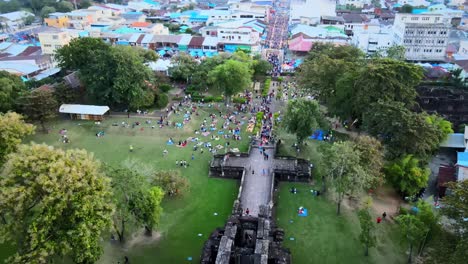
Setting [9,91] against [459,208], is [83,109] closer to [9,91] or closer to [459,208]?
[9,91]

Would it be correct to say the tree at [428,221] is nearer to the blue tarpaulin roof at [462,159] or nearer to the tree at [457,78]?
the blue tarpaulin roof at [462,159]

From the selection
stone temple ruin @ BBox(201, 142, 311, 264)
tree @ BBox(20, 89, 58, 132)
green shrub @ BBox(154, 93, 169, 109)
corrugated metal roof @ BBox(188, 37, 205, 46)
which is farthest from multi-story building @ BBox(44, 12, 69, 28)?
stone temple ruin @ BBox(201, 142, 311, 264)

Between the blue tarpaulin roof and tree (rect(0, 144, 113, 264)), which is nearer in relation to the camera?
tree (rect(0, 144, 113, 264))

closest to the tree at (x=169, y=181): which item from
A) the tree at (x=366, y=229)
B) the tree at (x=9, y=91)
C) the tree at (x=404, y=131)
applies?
the tree at (x=366, y=229)

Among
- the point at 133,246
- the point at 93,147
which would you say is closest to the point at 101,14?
Result: the point at 93,147

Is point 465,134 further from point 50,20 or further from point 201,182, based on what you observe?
point 50,20

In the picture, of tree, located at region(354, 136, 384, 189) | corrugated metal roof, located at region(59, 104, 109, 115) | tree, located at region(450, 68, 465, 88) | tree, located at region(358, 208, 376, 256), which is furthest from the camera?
tree, located at region(450, 68, 465, 88)

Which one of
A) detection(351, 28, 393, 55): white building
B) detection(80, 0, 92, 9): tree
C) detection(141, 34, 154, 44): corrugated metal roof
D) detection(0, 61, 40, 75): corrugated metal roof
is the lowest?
detection(0, 61, 40, 75): corrugated metal roof

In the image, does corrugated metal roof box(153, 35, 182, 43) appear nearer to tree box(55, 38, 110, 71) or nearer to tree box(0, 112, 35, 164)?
tree box(55, 38, 110, 71)

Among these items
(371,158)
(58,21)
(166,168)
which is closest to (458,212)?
(371,158)
